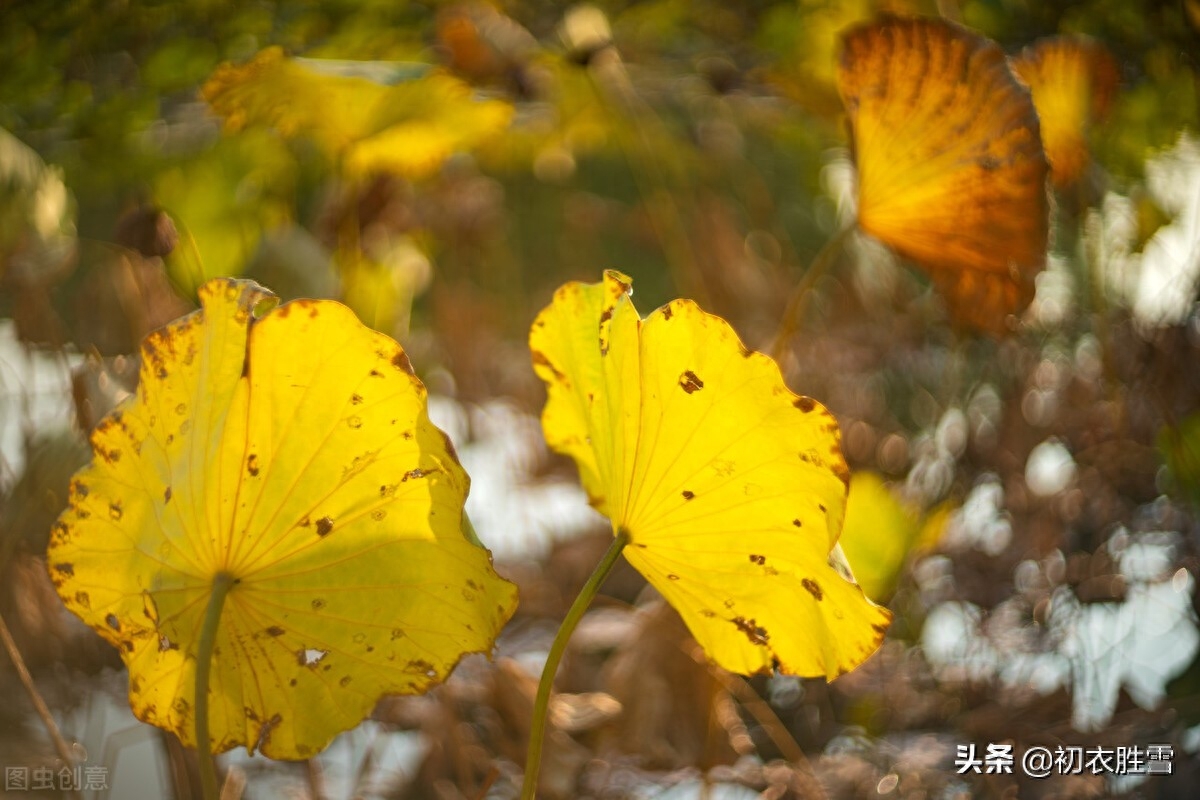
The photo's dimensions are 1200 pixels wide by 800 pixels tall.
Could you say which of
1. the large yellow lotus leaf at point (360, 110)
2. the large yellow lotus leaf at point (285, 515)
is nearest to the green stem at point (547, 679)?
the large yellow lotus leaf at point (285, 515)

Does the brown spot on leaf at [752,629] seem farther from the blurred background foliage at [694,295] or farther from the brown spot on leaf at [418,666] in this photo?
the blurred background foliage at [694,295]

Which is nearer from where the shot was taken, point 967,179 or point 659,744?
point 967,179

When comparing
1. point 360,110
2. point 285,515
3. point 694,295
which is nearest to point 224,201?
point 360,110

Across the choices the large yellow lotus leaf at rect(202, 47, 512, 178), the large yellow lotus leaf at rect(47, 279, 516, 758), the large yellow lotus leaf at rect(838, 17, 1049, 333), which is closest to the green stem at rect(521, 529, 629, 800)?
the large yellow lotus leaf at rect(47, 279, 516, 758)

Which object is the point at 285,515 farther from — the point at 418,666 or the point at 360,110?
the point at 360,110

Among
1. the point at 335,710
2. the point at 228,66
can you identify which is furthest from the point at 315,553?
the point at 228,66

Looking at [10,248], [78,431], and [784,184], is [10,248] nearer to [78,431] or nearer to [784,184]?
[78,431]

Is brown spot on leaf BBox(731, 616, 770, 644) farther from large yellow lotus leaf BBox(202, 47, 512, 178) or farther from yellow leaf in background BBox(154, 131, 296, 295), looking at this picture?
large yellow lotus leaf BBox(202, 47, 512, 178)
